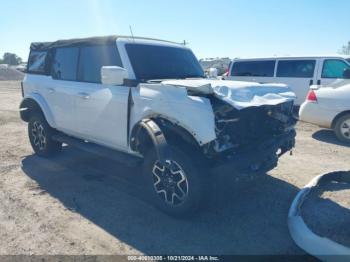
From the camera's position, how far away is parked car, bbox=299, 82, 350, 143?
745 centimetres

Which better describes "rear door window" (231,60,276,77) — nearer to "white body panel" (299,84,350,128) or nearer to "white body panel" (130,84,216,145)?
"white body panel" (299,84,350,128)

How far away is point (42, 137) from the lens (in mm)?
6289

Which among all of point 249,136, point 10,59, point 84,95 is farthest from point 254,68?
point 10,59

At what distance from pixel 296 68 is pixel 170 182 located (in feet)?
29.0

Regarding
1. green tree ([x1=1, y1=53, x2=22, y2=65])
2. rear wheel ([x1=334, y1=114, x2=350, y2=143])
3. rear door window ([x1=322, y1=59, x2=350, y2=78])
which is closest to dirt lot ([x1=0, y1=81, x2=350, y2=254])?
rear wheel ([x1=334, y1=114, x2=350, y2=143])

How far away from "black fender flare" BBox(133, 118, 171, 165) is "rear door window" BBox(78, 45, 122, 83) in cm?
113

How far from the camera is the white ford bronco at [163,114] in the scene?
359 centimetres

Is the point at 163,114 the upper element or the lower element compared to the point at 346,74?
lower

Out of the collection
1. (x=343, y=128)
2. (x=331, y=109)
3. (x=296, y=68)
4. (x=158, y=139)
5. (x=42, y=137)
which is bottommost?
(x=42, y=137)

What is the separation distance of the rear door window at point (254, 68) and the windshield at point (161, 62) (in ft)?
22.1

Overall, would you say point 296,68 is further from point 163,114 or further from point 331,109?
point 163,114

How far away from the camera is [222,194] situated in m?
3.65

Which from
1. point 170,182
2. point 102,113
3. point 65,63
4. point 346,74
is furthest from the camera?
point 346,74

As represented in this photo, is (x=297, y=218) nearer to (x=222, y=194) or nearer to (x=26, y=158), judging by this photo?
(x=222, y=194)
